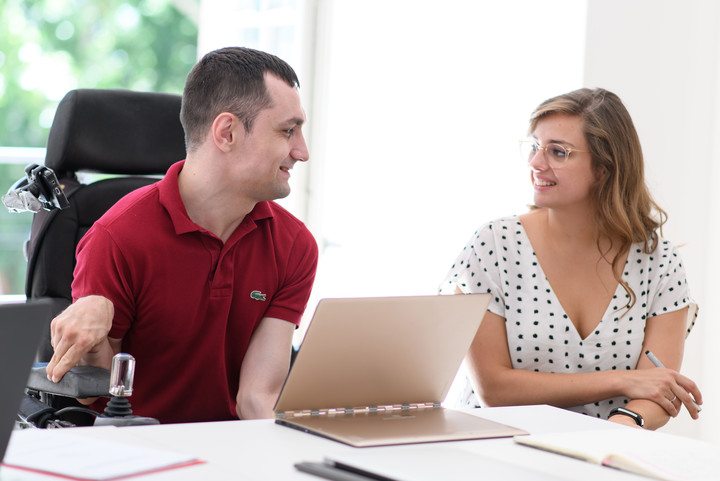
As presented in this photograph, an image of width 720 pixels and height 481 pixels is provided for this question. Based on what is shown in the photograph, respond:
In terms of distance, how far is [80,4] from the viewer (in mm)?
10664

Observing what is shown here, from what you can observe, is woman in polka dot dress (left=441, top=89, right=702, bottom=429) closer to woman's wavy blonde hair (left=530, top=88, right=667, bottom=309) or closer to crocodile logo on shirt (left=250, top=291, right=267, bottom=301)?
woman's wavy blonde hair (left=530, top=88, right=667, bottom=309)

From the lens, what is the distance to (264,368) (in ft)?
5.66

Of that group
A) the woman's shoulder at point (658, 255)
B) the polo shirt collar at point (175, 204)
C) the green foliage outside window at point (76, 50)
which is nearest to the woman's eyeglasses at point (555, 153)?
the woman's shoulder at point (658, 255)

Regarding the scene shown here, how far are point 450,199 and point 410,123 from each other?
37 centimetres

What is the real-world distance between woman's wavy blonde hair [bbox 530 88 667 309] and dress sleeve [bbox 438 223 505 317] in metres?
0.27

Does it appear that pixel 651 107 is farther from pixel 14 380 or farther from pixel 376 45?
pixel 14 380

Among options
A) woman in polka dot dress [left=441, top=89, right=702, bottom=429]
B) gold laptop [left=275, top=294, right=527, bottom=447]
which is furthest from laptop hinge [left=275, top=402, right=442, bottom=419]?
woman in polka dot dress [left=441, top=89, right=702, bottom=429]

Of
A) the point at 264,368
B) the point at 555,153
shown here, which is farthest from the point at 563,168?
the point at 264,368

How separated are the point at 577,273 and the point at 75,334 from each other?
1178mm

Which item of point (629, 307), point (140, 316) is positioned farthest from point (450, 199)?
point (140, 316)

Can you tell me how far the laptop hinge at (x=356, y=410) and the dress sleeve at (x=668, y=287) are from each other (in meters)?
0.85

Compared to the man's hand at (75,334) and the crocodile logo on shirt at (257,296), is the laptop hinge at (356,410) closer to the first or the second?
the man's hand at (75,334)

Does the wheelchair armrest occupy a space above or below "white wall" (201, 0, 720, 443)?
below

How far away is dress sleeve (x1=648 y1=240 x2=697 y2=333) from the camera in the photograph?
2029mm
